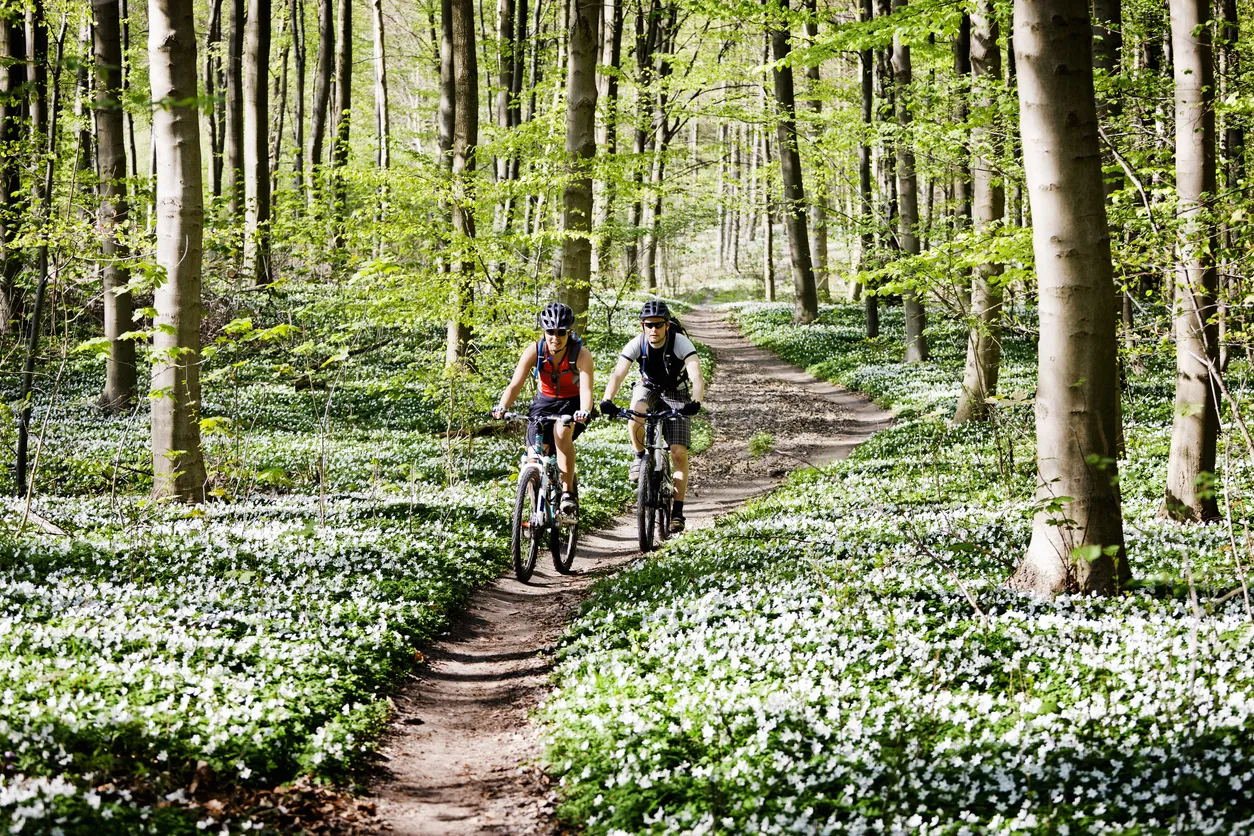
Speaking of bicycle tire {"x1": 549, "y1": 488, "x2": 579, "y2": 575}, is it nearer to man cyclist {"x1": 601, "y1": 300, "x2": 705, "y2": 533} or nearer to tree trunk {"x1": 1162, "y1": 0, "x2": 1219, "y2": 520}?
man cyclist {"x1": 601, "y1": 300, "x2": 705, "y2": 533}

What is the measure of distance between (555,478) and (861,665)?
4584 mm

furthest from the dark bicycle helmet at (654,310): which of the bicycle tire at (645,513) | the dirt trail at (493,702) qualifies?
the dirt trail at (493,702)

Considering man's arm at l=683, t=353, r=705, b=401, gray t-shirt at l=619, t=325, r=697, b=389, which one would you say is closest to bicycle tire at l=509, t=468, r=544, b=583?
gray t-shirt at l=619, t=325, r=697, b=389

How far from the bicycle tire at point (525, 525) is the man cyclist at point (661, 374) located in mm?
1196

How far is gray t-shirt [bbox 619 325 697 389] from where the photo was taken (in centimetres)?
1005

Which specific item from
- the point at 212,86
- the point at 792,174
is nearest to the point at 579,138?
the point at 792,174

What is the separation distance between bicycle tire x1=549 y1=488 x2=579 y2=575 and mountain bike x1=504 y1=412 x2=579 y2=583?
0.5 inches

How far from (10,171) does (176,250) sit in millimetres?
9152

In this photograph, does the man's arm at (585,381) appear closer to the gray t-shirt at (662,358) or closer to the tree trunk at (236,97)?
the gray t-shirt at (662,358)

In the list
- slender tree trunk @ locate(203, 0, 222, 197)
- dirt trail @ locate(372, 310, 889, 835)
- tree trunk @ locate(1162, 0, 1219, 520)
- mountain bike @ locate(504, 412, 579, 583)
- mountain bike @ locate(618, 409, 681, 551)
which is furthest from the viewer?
slender tree trunk @ locate(203, 0, 222, 197)

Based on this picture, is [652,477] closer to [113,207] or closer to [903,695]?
[903,695]

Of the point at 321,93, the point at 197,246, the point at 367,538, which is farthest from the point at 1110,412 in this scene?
the point at 321,93

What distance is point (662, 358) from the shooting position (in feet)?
33.1

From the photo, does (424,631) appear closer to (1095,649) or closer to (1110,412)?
(1095,649)
